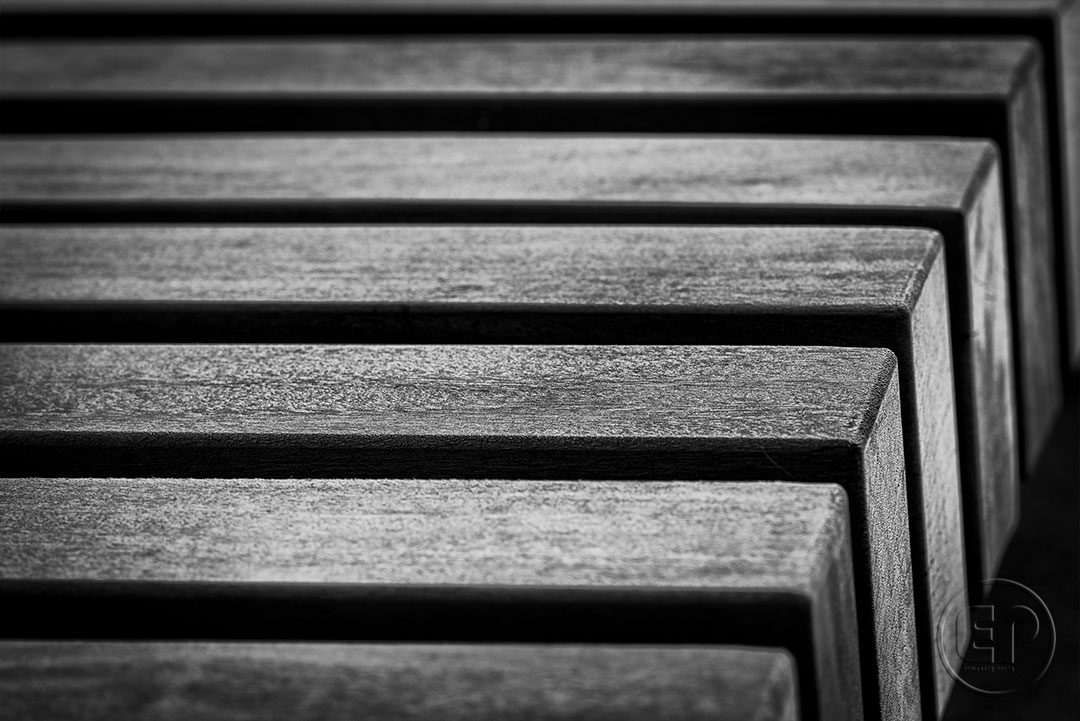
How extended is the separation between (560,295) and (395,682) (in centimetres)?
51

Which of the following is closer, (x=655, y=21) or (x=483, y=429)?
(x=483, y=429)

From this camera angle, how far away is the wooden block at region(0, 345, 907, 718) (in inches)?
40.4

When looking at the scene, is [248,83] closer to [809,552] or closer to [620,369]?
[620,369]

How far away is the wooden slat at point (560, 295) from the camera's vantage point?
1246mm

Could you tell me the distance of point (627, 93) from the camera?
181 cm

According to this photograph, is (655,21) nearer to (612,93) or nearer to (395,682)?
(612,93)

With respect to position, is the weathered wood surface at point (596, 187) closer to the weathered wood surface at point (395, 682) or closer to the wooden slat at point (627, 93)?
the wooden slat at point (627, 93)

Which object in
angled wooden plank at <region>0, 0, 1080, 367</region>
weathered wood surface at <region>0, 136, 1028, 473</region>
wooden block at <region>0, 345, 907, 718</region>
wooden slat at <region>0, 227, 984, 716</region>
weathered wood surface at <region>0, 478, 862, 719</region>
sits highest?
angled wooden plank at <region>0, 0, 1080, 367</region>

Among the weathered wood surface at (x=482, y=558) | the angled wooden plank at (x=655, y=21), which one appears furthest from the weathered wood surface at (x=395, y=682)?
the angled wooden plank at (x=655, y=21)

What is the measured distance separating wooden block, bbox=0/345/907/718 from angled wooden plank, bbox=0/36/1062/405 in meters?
0.62

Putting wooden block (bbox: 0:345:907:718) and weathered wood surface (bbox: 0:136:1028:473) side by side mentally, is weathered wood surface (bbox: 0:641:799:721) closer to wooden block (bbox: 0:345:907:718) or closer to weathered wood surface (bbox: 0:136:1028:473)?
wooden block (bbox: 0:345:907:718)

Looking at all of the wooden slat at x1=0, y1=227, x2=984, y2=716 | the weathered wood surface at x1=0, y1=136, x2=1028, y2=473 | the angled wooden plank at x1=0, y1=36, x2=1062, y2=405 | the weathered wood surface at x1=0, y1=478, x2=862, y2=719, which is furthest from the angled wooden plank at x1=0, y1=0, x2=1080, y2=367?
the weathered wood surface at x1=0, y1=478, x2=862, y2=719

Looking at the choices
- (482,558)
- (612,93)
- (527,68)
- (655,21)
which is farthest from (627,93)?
(482,558)

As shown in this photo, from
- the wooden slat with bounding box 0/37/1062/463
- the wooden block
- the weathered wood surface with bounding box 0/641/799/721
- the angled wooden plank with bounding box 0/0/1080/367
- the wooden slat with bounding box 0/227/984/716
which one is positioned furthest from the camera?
the angled wooden plank with bounding box 0/0/1080/367
